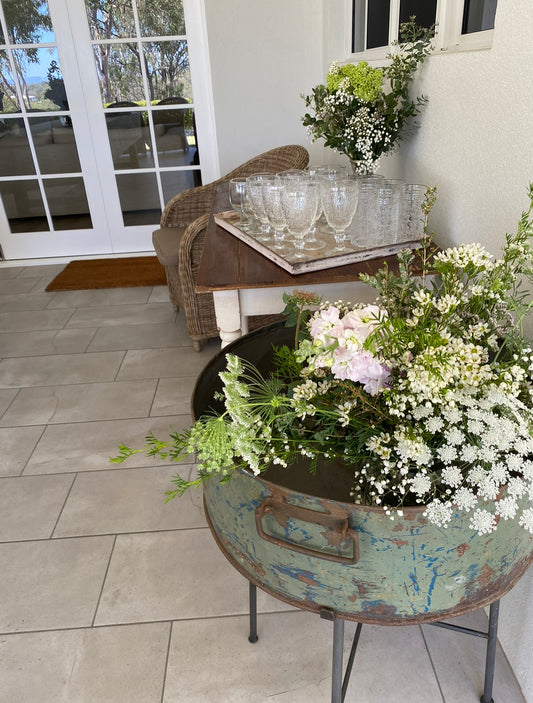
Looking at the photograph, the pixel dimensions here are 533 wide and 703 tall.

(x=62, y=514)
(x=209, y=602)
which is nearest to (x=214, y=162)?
(x=62, y=514)

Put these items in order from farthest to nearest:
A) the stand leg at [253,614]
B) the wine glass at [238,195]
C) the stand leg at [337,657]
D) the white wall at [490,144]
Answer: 1. the wine glass at [238,195]
2. the stand leg at [253,614]
3. the white wall at [490,144]
4. the stand leg at [337,657]

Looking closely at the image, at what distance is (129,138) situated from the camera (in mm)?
4035

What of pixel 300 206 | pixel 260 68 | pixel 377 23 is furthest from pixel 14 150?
pixel 300 206

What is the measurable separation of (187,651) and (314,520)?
2.91ft

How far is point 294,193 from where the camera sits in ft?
5.08

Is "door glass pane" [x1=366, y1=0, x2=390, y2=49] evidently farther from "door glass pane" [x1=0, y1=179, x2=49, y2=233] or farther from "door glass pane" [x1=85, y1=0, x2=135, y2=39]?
"door glass pane" [x1=0, y1=179, x2=49, y2=233]

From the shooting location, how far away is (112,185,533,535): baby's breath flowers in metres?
0.64

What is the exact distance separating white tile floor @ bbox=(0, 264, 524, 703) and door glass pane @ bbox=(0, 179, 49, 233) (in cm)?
230

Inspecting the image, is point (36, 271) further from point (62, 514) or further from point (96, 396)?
point (62, 514)

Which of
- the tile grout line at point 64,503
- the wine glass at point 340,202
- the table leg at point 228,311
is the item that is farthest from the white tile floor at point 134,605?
the wine glass at point 340,202

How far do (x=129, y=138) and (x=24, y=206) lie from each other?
1.02m

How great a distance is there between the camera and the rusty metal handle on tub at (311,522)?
0.71 meters

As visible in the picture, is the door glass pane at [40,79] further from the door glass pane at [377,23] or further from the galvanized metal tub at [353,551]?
the galvanized metal tub at [353,551]

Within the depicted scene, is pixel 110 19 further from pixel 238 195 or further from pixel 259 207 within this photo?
pixel 259 207
